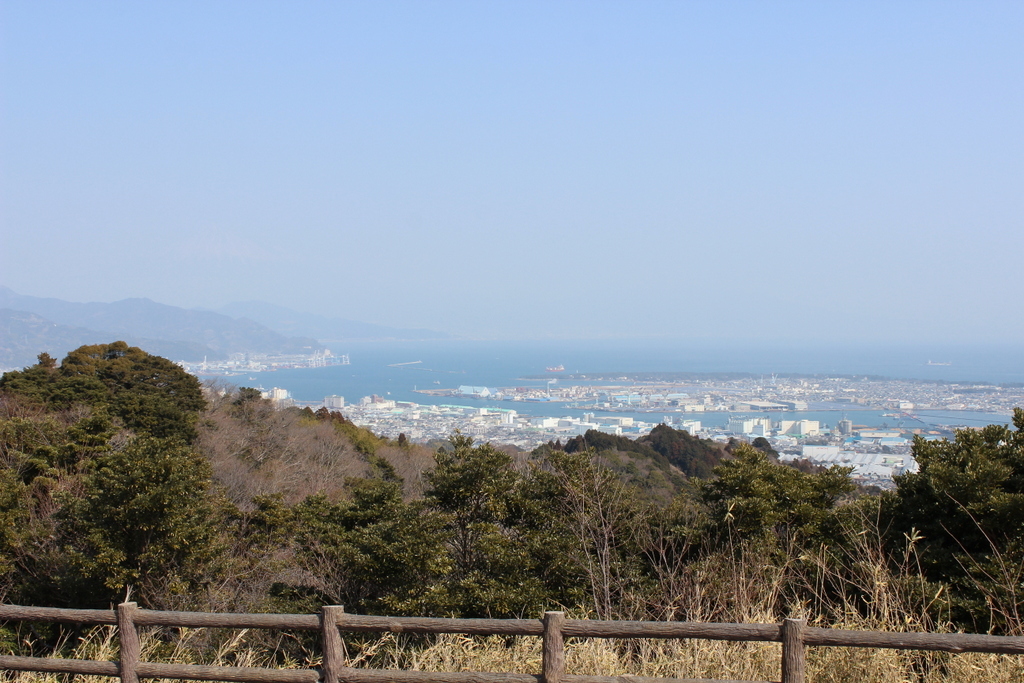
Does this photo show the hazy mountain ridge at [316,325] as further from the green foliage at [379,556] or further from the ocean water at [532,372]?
the green foliage at [379,556]

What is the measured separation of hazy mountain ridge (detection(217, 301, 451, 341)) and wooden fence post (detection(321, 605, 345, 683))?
521 feet

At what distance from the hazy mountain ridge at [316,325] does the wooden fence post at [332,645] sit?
158795 millimetres

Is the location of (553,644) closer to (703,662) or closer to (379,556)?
(703,662)

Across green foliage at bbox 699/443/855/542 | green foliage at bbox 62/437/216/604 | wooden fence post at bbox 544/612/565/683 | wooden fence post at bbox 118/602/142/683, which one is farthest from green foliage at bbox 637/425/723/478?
wooden fence post at bbox 118/602/142/683

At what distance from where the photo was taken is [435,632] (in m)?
3.17

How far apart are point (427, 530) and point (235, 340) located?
10448 cm

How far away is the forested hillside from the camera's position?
6332 mm

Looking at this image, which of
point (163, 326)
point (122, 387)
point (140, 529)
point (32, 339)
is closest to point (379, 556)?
point (140, 529)

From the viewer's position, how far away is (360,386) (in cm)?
7969

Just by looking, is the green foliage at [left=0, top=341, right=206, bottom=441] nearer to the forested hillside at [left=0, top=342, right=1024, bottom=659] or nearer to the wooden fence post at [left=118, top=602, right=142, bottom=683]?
the forested hillside at [left=0, top=342, right=1024, bottom=659]

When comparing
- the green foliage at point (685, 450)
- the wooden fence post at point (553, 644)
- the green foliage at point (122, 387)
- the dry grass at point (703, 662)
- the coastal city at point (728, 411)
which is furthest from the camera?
the coastal city at point (728, 411)

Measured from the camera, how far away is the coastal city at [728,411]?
2547 cm

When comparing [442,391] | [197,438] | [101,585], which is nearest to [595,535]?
[101,585]

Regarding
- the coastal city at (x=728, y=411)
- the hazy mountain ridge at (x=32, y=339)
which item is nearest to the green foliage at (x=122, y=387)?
the coastal city at (x=728, y=411)
